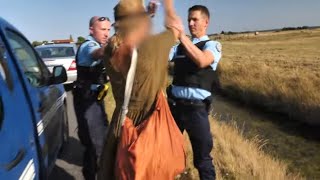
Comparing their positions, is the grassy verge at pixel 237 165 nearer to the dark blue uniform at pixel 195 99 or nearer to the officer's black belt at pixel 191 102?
the dark blue uniform at pixel 195 99

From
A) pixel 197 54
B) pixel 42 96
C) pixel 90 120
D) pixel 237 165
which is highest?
pixel 197 54

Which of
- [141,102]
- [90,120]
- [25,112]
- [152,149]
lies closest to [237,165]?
[90,120]

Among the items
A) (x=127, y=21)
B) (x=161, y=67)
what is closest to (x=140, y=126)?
(x=161, y=67)

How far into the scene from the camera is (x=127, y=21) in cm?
309

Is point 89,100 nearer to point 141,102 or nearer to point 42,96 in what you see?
point 42,96

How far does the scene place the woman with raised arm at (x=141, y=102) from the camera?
307 centimetres

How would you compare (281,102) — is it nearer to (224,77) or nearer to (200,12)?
(224,77)

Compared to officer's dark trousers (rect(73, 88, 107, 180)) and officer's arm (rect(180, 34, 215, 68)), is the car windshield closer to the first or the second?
officer's dark trousers (rect(73, 88, 107, 180))

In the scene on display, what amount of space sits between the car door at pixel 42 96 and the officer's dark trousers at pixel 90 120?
0.23 metres

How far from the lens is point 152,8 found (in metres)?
3.10

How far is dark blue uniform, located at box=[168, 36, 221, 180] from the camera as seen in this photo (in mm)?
4207

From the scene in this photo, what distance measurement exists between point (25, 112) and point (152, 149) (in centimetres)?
84

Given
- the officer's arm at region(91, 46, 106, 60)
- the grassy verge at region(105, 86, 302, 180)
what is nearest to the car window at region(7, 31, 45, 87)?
the officer's arm at region(91, 46, 106, 60)

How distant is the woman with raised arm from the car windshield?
42.2 feet
